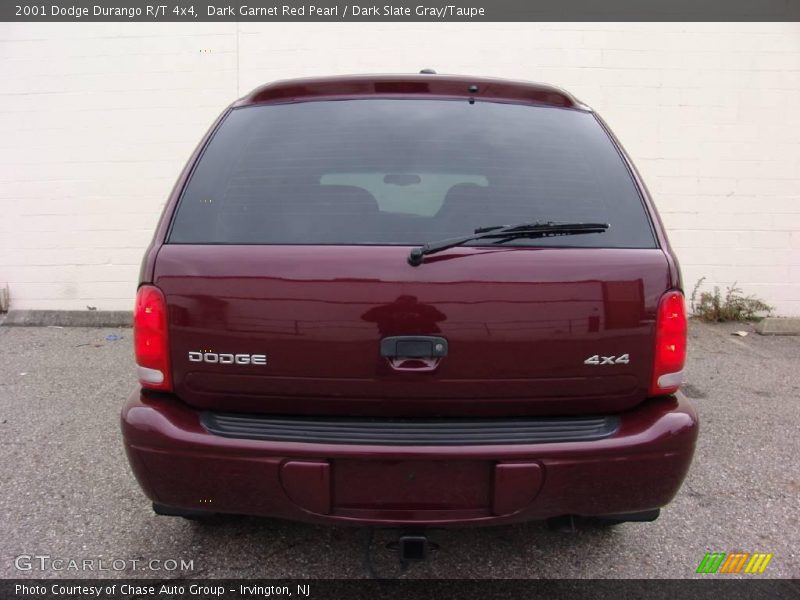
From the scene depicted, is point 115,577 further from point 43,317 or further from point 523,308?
point 43,317

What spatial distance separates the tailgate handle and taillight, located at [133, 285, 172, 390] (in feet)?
2.12

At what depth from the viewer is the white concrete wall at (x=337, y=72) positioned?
5586 millimetres

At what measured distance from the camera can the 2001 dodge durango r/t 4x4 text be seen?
5.28 ft

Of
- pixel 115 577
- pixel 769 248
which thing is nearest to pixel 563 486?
pixel 115 577

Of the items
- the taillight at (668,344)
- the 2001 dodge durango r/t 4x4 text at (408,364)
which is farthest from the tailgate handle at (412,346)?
the taillight at (668,344)

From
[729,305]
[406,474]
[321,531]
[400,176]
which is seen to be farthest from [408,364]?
[729,305]

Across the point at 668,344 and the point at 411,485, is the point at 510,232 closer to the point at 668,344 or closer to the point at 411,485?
the point at 668,344

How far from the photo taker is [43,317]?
589cm

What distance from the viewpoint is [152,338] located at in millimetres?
1699
